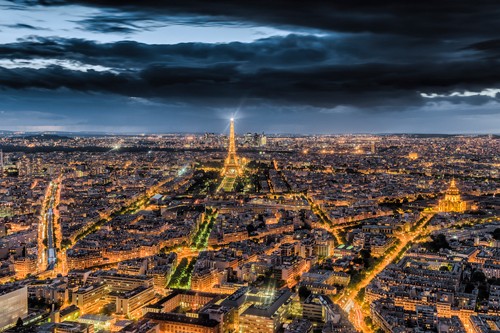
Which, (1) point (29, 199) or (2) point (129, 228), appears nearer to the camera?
(2) point (129, 228)

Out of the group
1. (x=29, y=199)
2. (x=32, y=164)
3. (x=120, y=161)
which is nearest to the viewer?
(x=29, y=199)

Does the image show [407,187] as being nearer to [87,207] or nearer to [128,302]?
[87,207]

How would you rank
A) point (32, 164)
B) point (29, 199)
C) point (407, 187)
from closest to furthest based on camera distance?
point (29, 199) < point (407, 187) < point (32, 164)

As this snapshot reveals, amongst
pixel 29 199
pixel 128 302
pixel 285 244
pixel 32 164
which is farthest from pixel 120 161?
pixel 128 302

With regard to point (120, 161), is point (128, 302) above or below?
below

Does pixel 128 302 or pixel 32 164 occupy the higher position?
pixel 32 164

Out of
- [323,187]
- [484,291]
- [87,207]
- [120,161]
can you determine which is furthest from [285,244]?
[120,161]

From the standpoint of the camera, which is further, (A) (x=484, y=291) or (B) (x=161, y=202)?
(B) (x=161, y=202)

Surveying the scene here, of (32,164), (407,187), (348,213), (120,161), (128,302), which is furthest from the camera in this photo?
(120,161)

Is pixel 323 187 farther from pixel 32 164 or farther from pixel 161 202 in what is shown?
pixel 32 164
